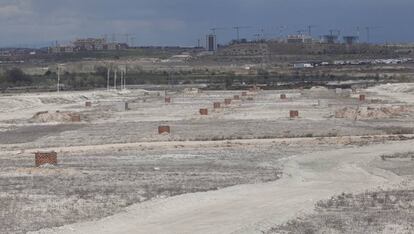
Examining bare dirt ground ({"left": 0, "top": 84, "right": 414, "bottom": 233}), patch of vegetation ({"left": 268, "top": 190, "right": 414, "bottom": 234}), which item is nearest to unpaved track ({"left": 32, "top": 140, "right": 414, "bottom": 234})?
bare dirt ground ({"left": 0, "top": 84, "right": 414, "bottom": 233})

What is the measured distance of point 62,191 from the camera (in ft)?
72.0

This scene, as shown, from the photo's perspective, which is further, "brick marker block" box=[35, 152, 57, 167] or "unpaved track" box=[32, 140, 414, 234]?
"brick marker block" box=[35, 152, 57, 167]

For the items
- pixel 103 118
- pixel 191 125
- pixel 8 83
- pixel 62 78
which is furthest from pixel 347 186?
pixel 62 78

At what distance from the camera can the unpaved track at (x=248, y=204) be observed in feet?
53.5

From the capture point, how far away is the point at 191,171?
26.9 meters

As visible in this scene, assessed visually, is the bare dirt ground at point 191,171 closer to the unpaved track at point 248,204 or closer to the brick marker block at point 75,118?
the unpaved track at point 248,204

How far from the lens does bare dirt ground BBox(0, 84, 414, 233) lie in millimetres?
17781

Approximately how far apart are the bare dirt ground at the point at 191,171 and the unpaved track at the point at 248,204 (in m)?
0.03

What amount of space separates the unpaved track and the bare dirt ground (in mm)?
25

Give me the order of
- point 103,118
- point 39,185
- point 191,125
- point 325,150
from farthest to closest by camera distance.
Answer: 1. point 103,118
2. point 191,125
3. point 325,150
4. point 39,185

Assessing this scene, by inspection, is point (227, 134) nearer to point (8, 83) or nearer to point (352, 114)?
point (352, 114)

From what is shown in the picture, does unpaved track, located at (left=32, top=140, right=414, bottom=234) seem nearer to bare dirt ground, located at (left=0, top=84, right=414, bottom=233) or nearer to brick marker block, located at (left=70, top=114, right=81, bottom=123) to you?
bare dirt ground, located at (left=0, top=84, right=414, bottom=233)

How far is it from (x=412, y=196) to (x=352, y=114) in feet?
114

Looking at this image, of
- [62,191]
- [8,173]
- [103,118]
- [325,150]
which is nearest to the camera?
[62,191]
